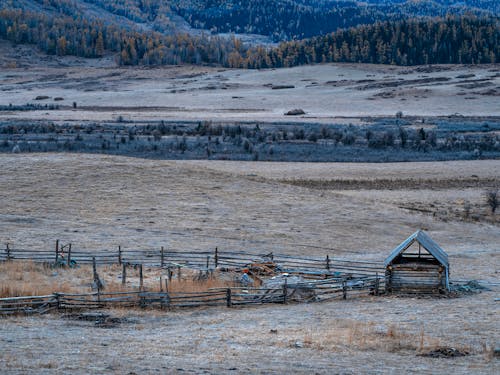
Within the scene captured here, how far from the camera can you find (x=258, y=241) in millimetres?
25328

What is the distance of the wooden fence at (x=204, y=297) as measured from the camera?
16141 millimetres

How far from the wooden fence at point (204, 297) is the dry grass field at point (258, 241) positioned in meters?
0.37

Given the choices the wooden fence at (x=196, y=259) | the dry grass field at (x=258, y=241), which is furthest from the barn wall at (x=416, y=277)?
the wooden fence at (x=196, y=259)

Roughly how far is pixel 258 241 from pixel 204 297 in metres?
7.88

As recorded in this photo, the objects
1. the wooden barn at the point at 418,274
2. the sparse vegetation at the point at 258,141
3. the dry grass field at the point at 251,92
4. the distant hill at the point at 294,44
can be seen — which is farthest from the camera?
the distant hill at the point at 294,44

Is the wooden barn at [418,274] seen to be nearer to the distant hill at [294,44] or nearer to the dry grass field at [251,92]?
the dry grass field at [251,92]

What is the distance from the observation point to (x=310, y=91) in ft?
291

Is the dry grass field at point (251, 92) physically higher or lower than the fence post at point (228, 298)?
higher

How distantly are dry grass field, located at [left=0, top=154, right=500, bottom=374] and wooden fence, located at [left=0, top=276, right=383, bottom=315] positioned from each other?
14.7 inches

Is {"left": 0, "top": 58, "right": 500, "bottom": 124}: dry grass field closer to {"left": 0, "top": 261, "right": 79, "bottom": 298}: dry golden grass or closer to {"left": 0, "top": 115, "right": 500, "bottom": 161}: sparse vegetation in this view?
{"left": 0, "top": 115, "right": 500, "bottom": 161}: sparse vegetation

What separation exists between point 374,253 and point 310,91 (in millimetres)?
65018

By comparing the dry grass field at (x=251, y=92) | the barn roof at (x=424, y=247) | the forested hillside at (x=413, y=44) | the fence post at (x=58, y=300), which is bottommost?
the fence post at (x=58, y=300)

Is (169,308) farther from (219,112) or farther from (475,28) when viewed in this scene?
(475,28)

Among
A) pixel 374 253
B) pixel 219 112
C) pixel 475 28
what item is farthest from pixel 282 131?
pixel 475 28
